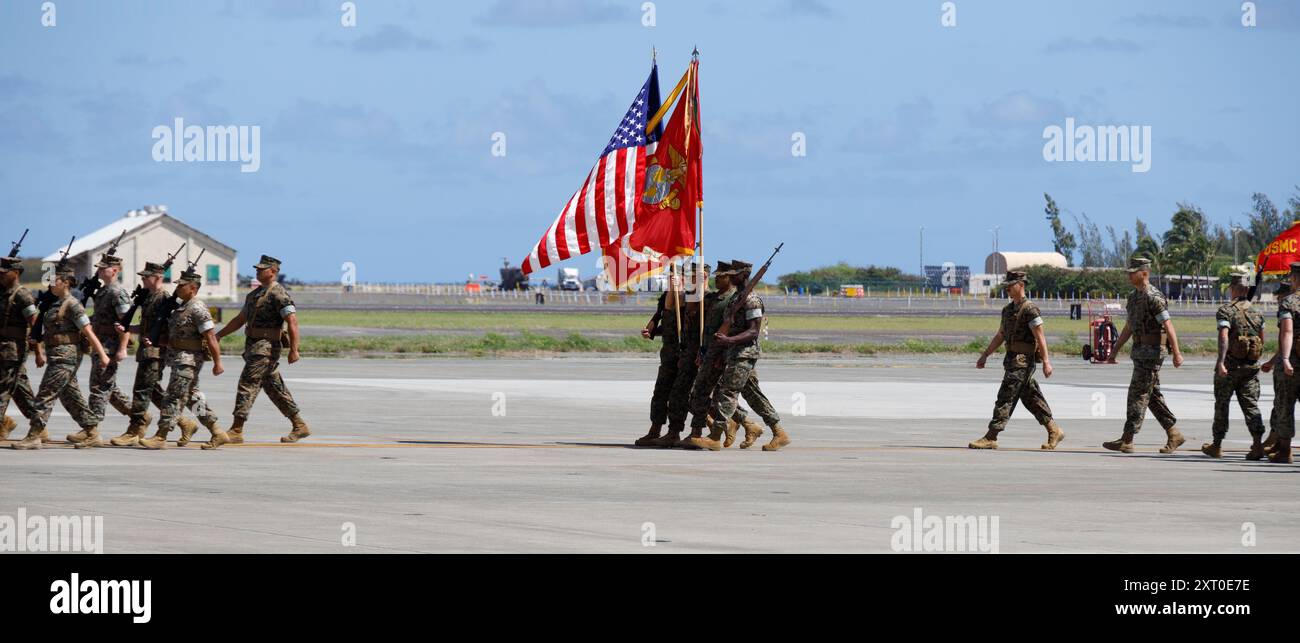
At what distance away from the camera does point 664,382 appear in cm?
1772

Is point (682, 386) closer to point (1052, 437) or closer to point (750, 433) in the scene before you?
Result: point (750, 433)

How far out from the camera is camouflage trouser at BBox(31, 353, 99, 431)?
16094 mm

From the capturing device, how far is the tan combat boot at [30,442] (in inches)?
637

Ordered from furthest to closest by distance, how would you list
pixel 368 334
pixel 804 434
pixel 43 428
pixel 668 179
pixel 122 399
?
pixel 368 334
pixel 804 434
pixel 668 179
pixel 122 399
pixel 43 428

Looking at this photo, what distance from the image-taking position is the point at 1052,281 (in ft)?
452

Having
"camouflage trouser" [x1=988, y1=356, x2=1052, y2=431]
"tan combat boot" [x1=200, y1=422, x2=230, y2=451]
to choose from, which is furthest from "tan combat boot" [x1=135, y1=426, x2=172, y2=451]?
"camouflage trouser" [x1=988, y1=356, x2=1052, y2=431]

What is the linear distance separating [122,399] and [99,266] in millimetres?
1392

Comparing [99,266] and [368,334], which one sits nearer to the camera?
[99,266]

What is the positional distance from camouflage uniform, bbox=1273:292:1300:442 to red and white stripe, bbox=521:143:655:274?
6.84 meters

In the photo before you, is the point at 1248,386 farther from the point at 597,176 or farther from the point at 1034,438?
the point at 597,176

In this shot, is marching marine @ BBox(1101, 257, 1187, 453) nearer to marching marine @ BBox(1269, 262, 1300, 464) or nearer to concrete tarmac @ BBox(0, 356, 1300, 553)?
concrete tarmac @ BBox(0, 356, 1300, 553)
